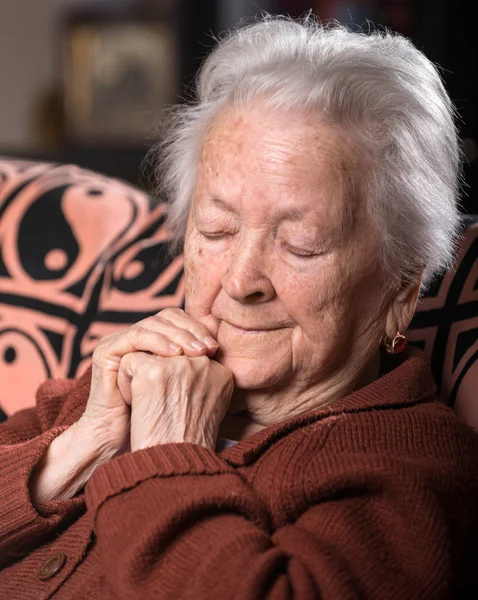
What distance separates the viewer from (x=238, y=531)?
111 cm

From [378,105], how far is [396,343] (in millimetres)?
375

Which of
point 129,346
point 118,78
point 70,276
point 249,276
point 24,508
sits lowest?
point 118,78

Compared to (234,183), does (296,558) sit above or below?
below

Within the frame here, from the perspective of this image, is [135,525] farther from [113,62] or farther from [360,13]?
[113,62]

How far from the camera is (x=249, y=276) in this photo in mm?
1312

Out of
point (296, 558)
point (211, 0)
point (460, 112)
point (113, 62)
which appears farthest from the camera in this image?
point (113, 62)

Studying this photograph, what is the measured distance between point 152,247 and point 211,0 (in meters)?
3.08

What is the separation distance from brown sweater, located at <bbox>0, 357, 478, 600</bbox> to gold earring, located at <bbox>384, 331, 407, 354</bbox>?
8 cm

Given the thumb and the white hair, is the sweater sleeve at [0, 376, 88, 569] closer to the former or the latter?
the thumb

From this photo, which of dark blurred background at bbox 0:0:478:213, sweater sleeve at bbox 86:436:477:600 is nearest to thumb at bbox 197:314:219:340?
sweater sleeve at bbox 86:436:477:600

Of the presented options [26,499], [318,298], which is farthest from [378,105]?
[26,499]

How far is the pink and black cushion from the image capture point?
180 cm

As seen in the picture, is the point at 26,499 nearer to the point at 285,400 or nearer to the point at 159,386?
the point at 159,386

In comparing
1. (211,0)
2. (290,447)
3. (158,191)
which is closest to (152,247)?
(158,191)
